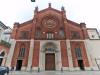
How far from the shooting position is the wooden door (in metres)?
25.7

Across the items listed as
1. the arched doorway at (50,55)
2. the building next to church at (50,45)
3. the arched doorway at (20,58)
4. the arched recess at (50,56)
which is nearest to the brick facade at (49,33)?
the building next to church at (50,45)

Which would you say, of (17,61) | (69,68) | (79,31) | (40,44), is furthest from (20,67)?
(79,31)

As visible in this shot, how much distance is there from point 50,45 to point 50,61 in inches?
148

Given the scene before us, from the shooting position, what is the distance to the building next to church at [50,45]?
995 inches

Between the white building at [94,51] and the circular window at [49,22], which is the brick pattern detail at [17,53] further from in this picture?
the white building at [94,51]

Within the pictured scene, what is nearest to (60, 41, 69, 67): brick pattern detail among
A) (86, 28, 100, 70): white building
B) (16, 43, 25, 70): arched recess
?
(86, 28, 100, 70): white building

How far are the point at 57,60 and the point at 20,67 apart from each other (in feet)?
27.2

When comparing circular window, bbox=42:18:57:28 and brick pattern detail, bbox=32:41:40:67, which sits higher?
circular window, bbox=42:18:57:28

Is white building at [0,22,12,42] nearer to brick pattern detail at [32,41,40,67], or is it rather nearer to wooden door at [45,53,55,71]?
brick pattern detail at [32,41,40,67]

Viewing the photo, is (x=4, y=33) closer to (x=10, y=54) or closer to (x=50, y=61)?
(x=10, y=54)

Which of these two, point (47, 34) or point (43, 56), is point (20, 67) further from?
point (47, 34)

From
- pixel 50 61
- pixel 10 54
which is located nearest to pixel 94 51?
pixel 50 61

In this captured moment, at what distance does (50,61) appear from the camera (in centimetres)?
2659

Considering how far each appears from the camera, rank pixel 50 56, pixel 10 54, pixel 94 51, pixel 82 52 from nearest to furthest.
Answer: pixel 10 54
pixel 82 52
pixel 50 56
pixel 94 51
